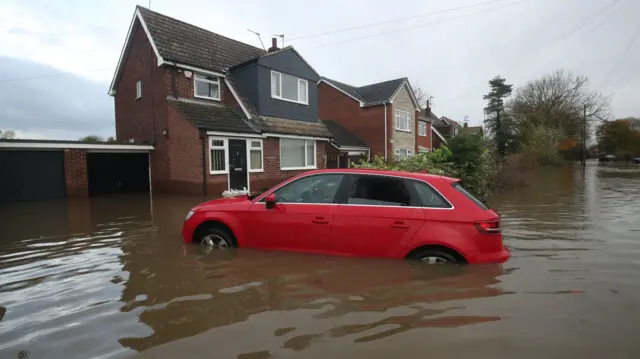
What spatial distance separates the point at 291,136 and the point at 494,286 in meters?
13.8

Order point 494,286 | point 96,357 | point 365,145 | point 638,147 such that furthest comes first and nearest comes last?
point 638,147 → point 365,145 → point 494,286 → point 96,357

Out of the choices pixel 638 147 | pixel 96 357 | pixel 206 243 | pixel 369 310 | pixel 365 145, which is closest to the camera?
pixel 96 357

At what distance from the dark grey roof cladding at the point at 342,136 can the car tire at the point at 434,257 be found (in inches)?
726

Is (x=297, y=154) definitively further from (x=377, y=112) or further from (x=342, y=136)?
(x=377, y=112)

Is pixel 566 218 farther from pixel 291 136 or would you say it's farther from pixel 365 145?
pixel 365 145

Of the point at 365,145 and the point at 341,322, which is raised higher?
the point at 365,145

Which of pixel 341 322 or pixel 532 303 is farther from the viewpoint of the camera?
pixel 532 303

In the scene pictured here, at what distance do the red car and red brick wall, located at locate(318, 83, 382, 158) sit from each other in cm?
2098

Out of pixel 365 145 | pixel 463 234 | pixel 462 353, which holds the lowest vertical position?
pixel 462 353

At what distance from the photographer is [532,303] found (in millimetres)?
3578

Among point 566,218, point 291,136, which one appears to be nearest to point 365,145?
point 291,136

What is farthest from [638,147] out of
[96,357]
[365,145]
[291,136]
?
[96,357]

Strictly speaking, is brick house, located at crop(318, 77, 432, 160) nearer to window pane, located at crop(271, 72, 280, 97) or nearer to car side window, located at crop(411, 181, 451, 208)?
window pane, located at crop(271, 72, 280, 97)

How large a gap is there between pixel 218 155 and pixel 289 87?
611 centimetres
